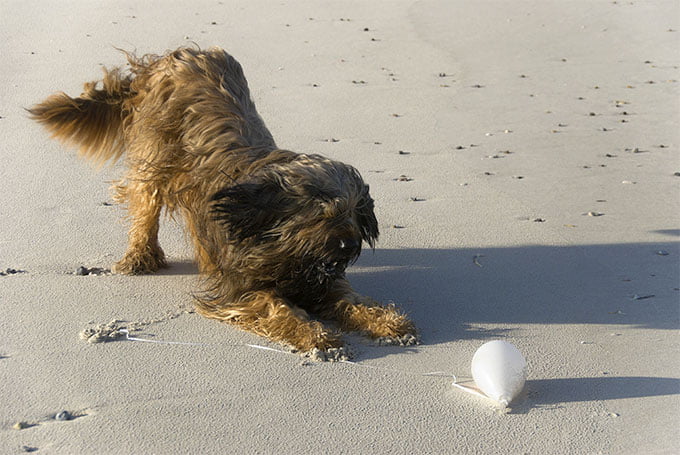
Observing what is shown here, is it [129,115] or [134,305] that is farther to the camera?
[129,115]

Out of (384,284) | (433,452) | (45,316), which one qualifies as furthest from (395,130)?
(433,452)

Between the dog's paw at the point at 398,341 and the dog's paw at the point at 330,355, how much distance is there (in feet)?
0.71

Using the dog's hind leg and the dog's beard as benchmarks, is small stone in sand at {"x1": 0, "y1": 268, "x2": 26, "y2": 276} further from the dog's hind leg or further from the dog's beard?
the dog's beard

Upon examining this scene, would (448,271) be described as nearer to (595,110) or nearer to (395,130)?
(395,130)

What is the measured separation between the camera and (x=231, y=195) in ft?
14.5

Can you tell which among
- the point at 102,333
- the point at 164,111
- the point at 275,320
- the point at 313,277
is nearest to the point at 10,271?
the point at 102,333

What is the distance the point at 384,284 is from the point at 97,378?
1973 millimetres

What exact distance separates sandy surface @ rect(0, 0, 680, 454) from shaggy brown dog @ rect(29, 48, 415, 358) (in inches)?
7.2

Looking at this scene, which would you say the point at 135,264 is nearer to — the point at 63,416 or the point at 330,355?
the point at 330,355

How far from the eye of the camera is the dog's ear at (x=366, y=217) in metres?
4.35

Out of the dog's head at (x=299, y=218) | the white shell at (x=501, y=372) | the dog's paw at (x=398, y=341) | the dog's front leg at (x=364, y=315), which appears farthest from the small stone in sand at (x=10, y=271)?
the white shell at (x=501, y=372)

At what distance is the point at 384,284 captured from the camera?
5301 mm

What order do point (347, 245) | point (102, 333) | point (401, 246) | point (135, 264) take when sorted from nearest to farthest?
point (347, 245) → point (102, 333) → point (135, 264) → point (401, 246)

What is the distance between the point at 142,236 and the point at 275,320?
132 centimetres
